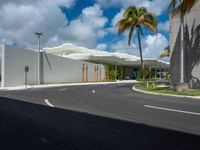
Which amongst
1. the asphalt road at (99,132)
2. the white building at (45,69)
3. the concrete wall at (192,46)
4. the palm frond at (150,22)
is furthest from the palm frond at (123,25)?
the asphalt road at (99,132)

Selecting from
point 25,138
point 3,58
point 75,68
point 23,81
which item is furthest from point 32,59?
point 25,138

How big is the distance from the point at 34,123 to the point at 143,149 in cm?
380

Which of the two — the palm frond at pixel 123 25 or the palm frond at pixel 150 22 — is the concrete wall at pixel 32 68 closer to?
the palm frond at pixel 123 25

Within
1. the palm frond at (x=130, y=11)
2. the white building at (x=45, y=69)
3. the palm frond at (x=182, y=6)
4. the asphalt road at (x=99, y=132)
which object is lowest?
the asphalt road at (x=99, y=132)

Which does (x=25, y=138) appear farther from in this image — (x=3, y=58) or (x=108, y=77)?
(x=108, y=77)

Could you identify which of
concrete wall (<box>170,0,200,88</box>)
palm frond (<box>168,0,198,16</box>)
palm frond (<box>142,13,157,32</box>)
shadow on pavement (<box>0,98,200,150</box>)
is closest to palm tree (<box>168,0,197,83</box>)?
palm frond (<box>168,0,198,16</box>)

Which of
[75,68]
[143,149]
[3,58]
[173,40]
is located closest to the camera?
[143,149]

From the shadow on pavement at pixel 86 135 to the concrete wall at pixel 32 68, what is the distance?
82.8ft

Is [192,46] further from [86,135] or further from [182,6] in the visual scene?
[86,135]

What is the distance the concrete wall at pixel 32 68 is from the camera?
32.6 meters

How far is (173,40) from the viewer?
24.7m

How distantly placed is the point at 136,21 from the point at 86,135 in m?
25.9

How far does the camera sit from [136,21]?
102 ft

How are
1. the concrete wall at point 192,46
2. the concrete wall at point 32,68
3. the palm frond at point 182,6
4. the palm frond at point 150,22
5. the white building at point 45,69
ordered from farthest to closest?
1. the white building at point 45,69
2. the concrete wall at point 32,68
3. the palm frond at point 150,22
4. the concrete wall at point 192,46
5. the palm frond at point 182,6
